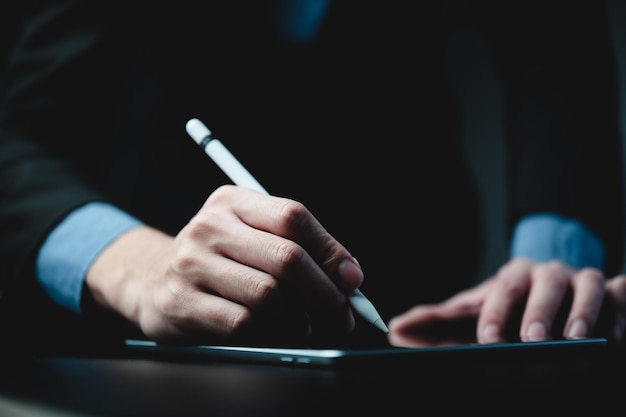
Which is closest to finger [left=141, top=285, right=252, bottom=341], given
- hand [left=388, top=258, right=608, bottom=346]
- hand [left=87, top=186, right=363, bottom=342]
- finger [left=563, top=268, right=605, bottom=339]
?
hand [left=87, top=186, right=363, bottom=342]

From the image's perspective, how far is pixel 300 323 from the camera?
1.04 feet

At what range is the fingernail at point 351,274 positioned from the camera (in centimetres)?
30

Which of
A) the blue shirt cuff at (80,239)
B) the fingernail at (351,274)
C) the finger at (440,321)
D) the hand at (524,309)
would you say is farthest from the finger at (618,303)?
the blue shirt cuff at (80,239)

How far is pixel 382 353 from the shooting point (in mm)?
250

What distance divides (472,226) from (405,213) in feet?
0.76

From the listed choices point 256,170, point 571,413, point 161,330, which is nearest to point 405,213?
point 256,170

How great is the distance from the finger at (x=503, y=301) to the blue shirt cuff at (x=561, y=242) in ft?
0.52

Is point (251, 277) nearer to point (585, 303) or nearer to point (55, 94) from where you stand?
point (585, 303)

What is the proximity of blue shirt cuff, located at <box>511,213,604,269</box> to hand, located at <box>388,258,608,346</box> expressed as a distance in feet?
0.50

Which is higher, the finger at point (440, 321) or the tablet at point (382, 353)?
the tablet at point (382, 353)

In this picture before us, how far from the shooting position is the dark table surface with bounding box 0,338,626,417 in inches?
6.5

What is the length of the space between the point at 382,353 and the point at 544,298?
244 millimetres

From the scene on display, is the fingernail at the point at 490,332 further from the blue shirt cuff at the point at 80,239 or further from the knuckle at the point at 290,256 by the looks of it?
the blue shirt cuff at the point at 80,239

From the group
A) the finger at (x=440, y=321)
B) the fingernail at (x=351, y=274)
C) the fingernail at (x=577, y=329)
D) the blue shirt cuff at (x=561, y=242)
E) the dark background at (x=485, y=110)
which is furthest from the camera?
the dark background at (x=485, y=110)
